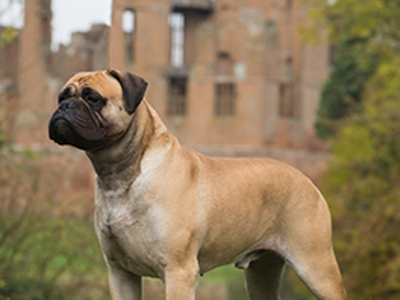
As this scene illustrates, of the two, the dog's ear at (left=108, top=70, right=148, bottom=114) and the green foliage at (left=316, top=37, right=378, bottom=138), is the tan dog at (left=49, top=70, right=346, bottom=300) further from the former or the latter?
the green foliage at (left=316, top=37, right=378, bottom=138)

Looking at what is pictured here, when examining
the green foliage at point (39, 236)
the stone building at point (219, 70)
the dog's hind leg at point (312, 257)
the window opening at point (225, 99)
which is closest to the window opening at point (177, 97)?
the stone building at point (219, 70)

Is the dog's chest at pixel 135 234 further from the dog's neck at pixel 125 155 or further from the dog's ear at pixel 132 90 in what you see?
the dog's ear at pixel 132 90

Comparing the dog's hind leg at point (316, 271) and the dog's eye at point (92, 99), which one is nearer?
the dog's eye at point (92, 99)

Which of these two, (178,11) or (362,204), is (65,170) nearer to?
(362,204)

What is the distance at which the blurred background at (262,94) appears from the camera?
622 inches

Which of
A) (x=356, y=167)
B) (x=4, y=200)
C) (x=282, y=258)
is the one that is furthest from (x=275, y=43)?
(x=282, y=258)

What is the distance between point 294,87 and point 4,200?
1389 inches

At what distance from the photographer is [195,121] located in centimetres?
4356

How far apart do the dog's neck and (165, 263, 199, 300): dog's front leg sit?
656mm

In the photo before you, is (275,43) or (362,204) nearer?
(362,204)

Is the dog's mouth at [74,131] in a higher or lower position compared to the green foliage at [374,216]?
higher

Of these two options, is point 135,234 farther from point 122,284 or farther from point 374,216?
point 374,216

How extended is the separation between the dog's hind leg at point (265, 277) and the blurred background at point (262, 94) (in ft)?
28.3

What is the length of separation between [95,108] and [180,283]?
1.26 meters
